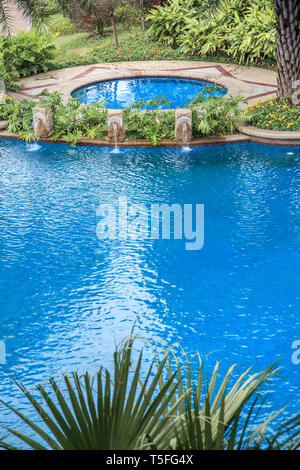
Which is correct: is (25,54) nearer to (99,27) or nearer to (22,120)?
(22,120)

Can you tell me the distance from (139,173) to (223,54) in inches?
353

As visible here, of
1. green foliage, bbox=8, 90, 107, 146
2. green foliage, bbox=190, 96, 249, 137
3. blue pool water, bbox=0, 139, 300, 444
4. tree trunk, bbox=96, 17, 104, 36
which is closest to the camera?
blue pool water, bbox=0, 139, 300, 444

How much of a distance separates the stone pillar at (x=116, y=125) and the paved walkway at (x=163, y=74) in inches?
132

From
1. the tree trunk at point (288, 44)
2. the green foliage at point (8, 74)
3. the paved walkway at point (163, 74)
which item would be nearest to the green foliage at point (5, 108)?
the paved walkway at point (163, 74)

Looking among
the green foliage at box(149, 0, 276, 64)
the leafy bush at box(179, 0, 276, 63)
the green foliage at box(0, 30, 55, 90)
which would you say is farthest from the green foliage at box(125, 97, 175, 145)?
the leafy bush at box(179, 0, 276, 63)

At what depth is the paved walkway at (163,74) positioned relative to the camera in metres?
14.2

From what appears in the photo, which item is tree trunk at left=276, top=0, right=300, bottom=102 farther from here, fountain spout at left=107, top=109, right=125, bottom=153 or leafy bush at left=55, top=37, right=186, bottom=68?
leafy bush at left=55, top=37, right=186, bottom=68

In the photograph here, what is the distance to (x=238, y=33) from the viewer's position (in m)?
16.2

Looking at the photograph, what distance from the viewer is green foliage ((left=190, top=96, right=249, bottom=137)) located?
11169 mm

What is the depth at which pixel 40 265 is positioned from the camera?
736cm

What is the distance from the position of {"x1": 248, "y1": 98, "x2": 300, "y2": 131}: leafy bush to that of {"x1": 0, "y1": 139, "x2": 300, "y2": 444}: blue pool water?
603 millimetres

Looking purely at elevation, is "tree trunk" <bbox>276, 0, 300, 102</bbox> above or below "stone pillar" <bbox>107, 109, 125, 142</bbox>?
above

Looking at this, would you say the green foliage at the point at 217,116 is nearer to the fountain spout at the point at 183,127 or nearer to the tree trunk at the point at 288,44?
the fountain spout at the point at 183,127

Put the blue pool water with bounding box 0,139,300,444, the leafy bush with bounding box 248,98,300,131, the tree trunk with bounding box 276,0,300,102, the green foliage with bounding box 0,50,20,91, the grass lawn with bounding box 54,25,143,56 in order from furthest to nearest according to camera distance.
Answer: the grass lawn with bounding box 54,25,143,56 < the green foliage with bounding box 0,50,20,91 < the leafy bush with bounding box 248,98,300,131 < the tree trunk with bounding box 276,0,300,102 < the blue pool water with bounding box 0,139,300,444
